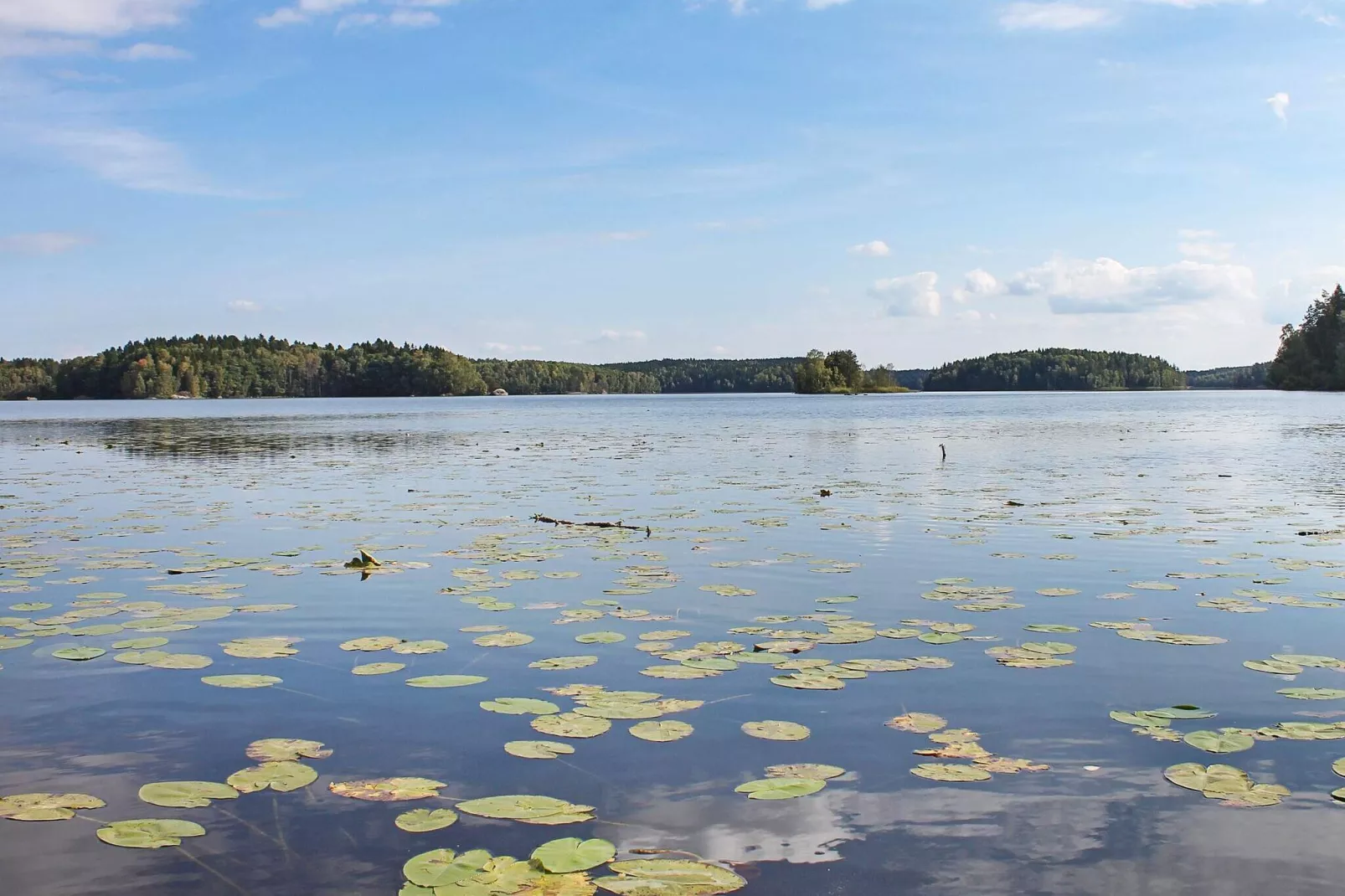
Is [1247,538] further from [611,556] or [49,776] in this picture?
[49,776]

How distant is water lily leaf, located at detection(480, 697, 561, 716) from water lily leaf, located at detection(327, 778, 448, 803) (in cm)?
113

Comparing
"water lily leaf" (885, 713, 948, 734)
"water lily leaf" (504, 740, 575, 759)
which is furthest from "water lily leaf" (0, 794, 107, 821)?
"water lily leaf" (885, 713, 948, 734)

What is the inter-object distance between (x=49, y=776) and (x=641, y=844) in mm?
3493

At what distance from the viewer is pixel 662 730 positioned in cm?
646

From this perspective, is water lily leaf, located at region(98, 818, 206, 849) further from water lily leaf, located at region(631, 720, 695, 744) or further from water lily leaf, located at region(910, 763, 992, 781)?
water lily leaf, located at region(910, 763, 992, 781)

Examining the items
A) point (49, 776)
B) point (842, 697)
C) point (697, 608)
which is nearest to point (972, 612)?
point (697, 608)

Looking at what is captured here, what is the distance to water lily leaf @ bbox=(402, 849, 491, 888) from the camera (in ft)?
14.7

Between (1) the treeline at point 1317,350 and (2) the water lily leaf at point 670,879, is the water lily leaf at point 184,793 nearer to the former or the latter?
(2) the water lily leaf at point 670,879

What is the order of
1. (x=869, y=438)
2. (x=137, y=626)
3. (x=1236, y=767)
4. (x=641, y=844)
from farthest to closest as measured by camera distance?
(x=869, y=438) → (x=137, y=626) → (x=1236, y=767) → (x=641, y=844)

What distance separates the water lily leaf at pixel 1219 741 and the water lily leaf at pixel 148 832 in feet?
17.8

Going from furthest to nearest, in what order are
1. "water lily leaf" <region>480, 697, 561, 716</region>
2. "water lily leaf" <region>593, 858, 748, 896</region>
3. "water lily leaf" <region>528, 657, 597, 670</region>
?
"water lily leaf" <region>528, 657, 597, 670</region>, "water lily leaf" <region>480, 697, 561, 716</region>, "water lily leaf" <region>593, 858, 748, 896</region>

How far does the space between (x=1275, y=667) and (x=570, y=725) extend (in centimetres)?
521

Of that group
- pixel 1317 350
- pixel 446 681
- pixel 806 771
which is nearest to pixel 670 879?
pixel 806 771

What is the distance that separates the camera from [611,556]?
43.9ft
